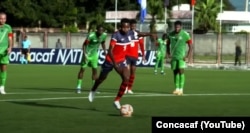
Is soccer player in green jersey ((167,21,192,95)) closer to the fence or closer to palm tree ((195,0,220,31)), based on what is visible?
the fence

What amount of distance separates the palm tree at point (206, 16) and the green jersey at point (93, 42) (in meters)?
75.2

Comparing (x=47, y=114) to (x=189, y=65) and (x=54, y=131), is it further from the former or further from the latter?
(x=189, y=65)

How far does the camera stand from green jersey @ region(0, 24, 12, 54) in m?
20.3

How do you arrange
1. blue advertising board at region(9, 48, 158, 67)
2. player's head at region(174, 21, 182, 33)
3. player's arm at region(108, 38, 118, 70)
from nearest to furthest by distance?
player's arm at region(108, 38, 118, 70) → player's head at region(174, 21, 182, 33) → blue advertising board at region(9, 48, 158, 67)

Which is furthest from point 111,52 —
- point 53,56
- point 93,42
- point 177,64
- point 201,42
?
point 201,42

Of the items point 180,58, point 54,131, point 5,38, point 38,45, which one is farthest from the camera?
point 38,45

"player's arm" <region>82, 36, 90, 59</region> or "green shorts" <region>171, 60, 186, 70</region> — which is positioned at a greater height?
"player's arm" <region>82, 36, 90, 59</region>

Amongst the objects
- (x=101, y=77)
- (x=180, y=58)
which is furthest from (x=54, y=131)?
(x=180, y=58)

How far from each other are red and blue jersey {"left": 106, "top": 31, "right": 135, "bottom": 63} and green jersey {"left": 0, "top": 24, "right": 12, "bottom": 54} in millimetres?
4995

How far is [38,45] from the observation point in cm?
6912

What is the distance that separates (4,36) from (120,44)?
517 centimetres

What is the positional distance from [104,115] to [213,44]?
5825 centimetres

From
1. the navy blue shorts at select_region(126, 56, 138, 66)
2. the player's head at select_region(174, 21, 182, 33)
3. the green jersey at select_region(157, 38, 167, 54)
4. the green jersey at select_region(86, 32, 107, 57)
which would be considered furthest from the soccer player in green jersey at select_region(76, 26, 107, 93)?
the green jersey at select_region(157, 38, 167, 54)

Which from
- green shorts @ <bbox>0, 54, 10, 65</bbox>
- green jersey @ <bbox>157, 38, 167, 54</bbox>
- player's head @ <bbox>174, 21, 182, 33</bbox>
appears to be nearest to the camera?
green shorts @ <bbox>0, 54, 10, 65</bbox>
